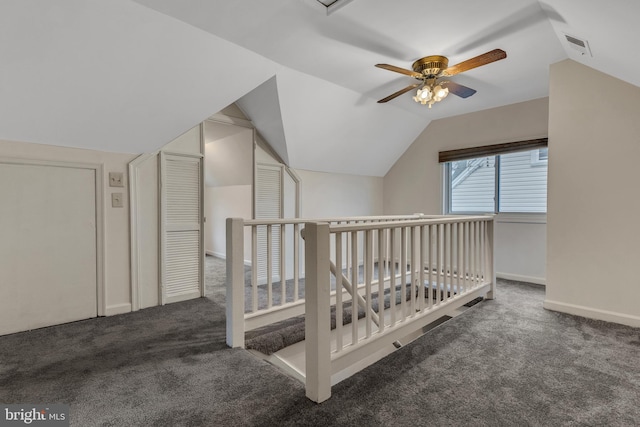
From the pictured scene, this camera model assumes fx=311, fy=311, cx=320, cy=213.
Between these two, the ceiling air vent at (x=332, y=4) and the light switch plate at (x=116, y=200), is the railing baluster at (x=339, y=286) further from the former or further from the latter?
the light switch plate at (x=116, y=200)

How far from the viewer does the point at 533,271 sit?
3.92 metres

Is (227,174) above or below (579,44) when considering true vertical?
below

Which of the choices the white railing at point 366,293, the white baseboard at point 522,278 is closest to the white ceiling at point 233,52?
the white railing at point 366,293

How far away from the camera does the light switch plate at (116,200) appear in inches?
113

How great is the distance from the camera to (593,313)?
2680 mm

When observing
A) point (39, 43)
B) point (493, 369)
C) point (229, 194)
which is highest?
point (39, 43)

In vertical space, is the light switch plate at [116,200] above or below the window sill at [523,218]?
above

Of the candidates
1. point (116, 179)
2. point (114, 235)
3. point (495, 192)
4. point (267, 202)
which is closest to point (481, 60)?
point (495, 192)

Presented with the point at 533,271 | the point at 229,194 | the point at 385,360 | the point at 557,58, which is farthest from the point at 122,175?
the point at 533,271

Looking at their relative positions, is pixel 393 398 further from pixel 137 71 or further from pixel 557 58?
pixel 557 58

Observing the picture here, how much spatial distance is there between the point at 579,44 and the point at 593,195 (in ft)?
4.09

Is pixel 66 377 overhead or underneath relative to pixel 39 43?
underneath

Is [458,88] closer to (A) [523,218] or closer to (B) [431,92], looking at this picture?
(B) [431,92]

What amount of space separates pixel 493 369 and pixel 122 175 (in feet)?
11.0
